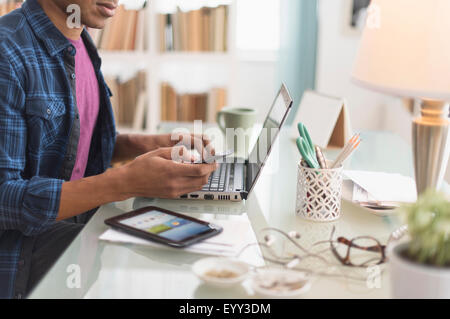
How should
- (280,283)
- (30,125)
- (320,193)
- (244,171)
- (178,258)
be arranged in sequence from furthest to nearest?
(244,171) < (30,125) < (320,193) < (178,258) < (280,283)

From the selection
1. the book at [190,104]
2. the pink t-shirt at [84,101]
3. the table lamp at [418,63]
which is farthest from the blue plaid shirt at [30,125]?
the book at [190,104]

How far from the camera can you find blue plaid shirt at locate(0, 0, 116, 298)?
101 cm

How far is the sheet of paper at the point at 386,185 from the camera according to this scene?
3.54 ft

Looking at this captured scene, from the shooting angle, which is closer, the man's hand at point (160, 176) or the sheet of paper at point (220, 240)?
the sheet of paper at point (220, 240)

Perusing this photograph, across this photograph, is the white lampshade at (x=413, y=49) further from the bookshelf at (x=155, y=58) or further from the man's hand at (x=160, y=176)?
the bookshelf at (x=155, y=58)

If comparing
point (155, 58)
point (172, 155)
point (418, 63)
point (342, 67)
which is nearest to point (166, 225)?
point (172, 155)

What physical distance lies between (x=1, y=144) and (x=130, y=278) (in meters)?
0.44

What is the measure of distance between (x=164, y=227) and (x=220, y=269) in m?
0.19

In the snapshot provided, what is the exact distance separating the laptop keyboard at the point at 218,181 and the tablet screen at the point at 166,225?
191mm

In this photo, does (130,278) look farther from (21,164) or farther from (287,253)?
(21,164)

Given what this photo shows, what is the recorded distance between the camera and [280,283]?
0.74m

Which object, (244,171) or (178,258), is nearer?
(178,258)

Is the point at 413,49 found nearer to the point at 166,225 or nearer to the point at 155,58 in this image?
the point at 166,225
